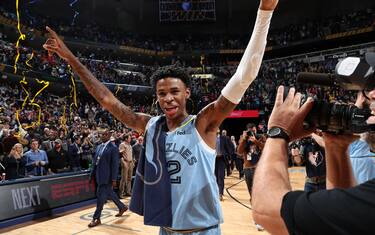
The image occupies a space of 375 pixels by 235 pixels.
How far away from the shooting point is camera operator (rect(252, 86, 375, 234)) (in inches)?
33.4

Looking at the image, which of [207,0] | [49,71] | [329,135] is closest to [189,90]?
[329,135]

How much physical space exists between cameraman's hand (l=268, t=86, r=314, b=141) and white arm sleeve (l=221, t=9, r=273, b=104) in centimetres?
60

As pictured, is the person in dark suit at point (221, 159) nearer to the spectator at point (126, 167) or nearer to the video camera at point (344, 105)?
the spectator at point (126, 167)

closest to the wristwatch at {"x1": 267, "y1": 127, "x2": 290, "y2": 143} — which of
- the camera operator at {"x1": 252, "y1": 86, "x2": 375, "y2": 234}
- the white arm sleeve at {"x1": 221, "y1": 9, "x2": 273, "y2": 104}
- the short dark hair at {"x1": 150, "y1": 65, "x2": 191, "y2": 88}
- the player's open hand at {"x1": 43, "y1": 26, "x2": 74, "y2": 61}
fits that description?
the camera operator at {"x1": 252, "y1": 86, "x2": 375, "y2": 234}

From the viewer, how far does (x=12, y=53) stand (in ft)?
58.4

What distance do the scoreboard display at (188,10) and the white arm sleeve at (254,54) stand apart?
89.7 ft

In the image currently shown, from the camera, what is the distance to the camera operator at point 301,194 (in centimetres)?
85

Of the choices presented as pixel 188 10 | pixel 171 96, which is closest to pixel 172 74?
pixel 171 96

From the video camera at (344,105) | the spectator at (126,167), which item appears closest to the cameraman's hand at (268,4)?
the video camera at (344,105)

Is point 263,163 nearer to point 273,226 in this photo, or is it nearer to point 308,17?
point 273,226

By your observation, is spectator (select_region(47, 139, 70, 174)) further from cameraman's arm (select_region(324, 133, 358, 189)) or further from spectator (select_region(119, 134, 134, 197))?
cameraman's arm (select_region(324, 133, 358, 189))

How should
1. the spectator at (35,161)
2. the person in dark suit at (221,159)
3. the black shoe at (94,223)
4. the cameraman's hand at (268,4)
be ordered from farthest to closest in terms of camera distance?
1. the person in dark suit at (221,159)
2. the spectator at (35,161)
3. the black shoe at (94,223)
4. the cameraman's hand at (268,4)

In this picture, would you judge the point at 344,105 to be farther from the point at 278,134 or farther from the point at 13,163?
the point at 13,163

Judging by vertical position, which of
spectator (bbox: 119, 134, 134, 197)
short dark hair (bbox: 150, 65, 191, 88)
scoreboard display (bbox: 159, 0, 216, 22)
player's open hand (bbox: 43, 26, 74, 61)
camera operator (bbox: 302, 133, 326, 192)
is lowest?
spectator (bbox: 119, 134, 134, 197)
